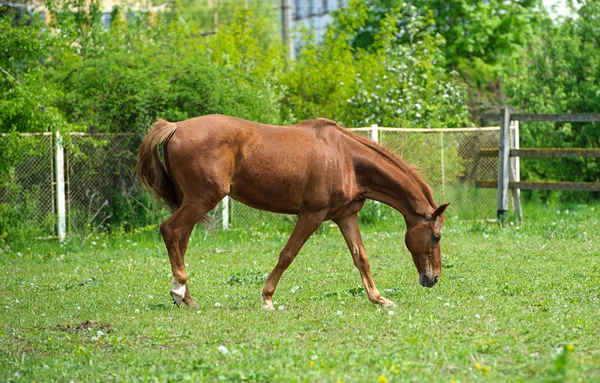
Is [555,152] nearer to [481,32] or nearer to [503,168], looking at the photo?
[503,168]

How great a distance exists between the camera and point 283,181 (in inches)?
315

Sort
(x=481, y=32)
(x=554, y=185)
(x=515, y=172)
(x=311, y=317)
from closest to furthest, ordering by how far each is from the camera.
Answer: (x=311, y=317), (x=554, y=185), (x=515, y=172), (x=481, y=32)

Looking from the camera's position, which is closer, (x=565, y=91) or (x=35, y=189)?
A: (x=35, y=189)

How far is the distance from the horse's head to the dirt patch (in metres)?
2.86

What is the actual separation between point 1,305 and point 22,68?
23.8ft

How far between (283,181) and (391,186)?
106cm

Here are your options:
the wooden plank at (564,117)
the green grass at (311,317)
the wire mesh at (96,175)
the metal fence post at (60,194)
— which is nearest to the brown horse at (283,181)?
the green grass at (311,317)

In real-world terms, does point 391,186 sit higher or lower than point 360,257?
higher

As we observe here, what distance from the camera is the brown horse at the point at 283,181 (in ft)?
25.7

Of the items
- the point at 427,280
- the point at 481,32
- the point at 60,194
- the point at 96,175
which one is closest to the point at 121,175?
the point at 96,175

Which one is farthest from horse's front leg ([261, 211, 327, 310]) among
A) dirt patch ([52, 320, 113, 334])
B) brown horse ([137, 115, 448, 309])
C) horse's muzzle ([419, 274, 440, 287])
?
dirt patch ([52, 320, 113, 334])

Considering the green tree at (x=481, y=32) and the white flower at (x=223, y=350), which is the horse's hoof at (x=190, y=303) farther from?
the green tree at (x=481, y=32)

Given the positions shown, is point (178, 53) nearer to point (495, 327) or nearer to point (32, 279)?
point (32, 279)

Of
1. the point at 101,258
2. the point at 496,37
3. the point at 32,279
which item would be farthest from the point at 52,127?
the point at 496,37
